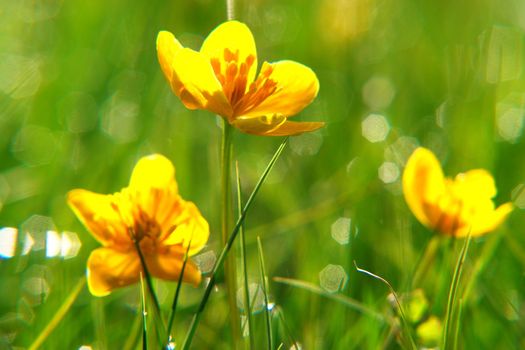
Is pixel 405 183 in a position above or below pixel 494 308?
above

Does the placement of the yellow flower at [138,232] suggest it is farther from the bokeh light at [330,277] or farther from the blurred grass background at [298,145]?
the bokeh light at [330,277]

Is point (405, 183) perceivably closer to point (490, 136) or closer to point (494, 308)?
point (494, 308)

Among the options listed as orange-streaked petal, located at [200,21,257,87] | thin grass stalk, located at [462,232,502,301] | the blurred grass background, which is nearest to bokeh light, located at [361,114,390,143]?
the blurred grass background

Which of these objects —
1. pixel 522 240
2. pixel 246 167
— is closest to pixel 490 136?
pixel 522 240

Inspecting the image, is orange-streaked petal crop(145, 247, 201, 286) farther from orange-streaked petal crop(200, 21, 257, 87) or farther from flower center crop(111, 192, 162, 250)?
orange-streaked petal crop(200, 21, 257, 87)

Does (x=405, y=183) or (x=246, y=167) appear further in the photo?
(x=246, y=167)

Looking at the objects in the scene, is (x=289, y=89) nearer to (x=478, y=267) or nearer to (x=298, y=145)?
(x=478, y=267)

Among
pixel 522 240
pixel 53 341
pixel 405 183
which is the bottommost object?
pixel 522 240
